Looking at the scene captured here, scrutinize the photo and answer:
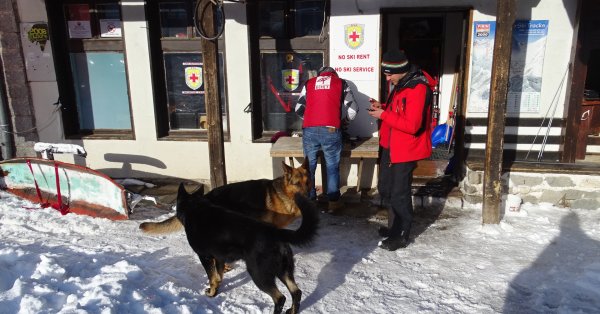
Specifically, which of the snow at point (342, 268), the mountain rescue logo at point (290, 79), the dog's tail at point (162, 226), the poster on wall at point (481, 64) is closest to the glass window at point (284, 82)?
the mountain rescue logo at point (290, 79)

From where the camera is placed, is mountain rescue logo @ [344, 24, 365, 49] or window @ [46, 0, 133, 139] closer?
mountain rescue logo @ [344, 24, 365, 49]

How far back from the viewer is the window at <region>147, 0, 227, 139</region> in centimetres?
677

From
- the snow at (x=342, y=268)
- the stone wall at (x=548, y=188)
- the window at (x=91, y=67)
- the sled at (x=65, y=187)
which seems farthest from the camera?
the window at (x=91, y=67)

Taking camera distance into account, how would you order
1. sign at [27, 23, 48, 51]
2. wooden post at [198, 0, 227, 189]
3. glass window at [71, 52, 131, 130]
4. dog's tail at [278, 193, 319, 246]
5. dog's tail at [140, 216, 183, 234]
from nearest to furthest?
dog's tail at [278, 193, 319, 246]
dog's tail at [140, 216, 183, 234]
wooden post at [198, 0, 227, 189]
sign at [27, 23, 48, 51]
glass window at [71, 52, 131, 130]

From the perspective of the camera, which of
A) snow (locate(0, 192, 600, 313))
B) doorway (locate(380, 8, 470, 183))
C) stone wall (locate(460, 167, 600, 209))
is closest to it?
snow (locate(0, 192, 600, 313))

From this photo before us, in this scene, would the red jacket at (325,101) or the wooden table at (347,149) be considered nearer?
the red jacket at (325,101)

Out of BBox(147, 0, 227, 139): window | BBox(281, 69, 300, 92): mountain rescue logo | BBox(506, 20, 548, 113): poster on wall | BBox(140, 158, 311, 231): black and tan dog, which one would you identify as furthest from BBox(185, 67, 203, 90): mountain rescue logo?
BBox(506, 20, 548, 113): poster on wall

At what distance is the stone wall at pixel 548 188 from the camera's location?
5.66 meters

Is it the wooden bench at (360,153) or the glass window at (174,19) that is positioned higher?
the glass window at (174,19)

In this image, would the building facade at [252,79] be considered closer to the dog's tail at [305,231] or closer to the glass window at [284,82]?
the glass window at [284,82]

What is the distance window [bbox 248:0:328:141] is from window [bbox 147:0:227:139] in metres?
0.59

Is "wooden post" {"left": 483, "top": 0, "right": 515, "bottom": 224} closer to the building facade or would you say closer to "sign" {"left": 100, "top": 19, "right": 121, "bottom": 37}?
the building facade

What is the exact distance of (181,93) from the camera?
23.5ft

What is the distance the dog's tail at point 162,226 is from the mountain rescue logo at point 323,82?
2.52m
